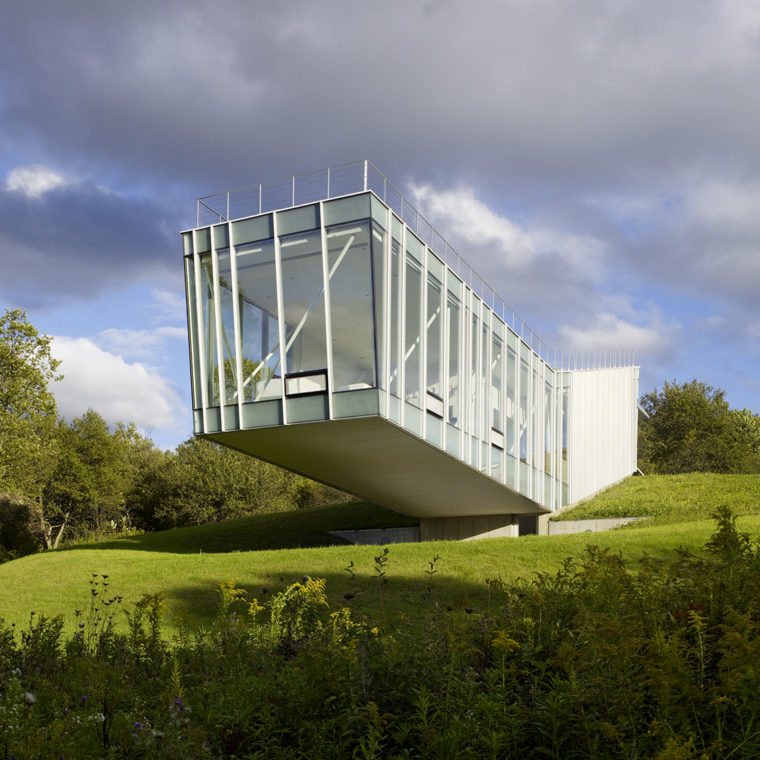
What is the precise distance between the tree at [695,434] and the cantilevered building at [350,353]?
29.8m

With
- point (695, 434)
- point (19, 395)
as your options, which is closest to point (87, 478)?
point (19, 395)

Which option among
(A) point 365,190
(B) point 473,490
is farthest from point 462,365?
(A) point 365,190

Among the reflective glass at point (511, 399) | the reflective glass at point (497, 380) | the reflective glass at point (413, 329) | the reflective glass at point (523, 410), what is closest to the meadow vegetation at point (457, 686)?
the reflective glass at point (413, 329)

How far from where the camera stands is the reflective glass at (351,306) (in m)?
18.2

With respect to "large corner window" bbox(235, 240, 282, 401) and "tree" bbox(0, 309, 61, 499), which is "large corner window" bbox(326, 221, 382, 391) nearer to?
"large corner window" bbox(235, 240, 282, 401)

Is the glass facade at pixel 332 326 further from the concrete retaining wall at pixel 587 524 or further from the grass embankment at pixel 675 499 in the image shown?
the grass embankment at pixel 675 499

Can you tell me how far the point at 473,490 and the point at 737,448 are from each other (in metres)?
32.7

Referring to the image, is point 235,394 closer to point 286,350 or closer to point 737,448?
point 286,350

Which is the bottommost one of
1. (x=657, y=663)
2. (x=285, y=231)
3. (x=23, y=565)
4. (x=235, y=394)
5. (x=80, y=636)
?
(x=23, y=565)

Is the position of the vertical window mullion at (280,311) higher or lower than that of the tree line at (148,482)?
higher

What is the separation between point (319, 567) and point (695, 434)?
1763 inches

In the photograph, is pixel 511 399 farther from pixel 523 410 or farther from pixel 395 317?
pixel 395 317

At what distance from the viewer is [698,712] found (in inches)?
157

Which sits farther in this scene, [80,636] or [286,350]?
[286,350]
